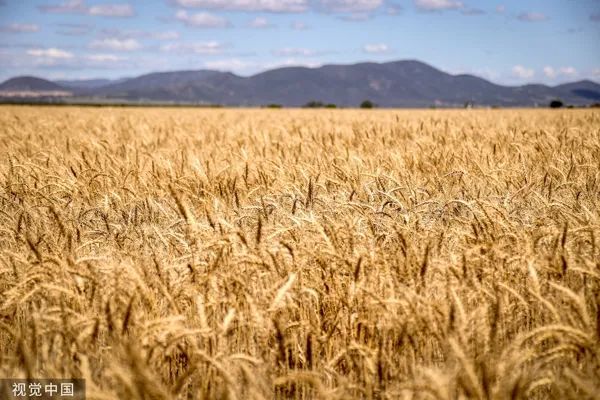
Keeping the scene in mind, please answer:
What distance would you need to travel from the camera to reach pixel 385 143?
7.59 metres

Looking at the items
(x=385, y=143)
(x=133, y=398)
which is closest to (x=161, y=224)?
(x=133, y=398)

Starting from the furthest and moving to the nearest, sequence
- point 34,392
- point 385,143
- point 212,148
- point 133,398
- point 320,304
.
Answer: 1. point 385,143
2. point 212,148
3. point 320,304
4. point 34,392
5. point 133,398

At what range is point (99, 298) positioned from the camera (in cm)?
214

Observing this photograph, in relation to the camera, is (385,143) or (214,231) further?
(385,143)

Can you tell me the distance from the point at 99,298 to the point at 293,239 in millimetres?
1087

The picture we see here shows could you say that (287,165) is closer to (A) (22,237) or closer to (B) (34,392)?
(A) (22,237)

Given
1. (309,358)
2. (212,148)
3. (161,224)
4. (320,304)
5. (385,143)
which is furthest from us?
(385,143)

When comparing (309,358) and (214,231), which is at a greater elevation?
(214,231)

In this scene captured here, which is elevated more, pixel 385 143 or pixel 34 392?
pixel 385 143

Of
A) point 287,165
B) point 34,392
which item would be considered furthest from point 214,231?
A: point 287,165

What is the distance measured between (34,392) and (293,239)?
4.89 feet

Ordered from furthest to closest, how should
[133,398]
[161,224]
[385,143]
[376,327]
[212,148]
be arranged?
[385,143]
[212,148]
[161,224]
[376,327]
[133,398]

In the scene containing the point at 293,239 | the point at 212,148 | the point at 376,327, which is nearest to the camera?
the point at 376,327

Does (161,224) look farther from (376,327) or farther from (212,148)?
(212,148)
